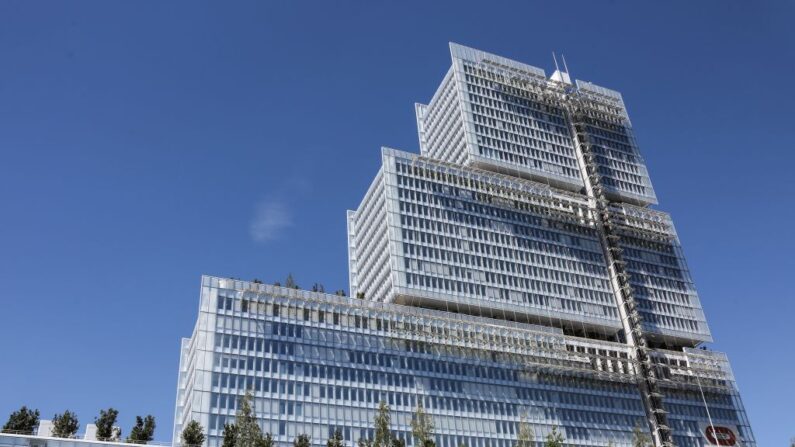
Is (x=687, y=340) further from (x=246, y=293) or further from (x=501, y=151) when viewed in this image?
(x=246, y=293)

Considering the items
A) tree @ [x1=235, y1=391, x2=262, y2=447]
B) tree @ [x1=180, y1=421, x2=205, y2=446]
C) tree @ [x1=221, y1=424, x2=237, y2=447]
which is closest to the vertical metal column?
tree @ [x1=180, y1=421, x2=205, y2=446]

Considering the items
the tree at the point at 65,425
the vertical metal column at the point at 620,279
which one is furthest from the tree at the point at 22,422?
the vertical metal column at the point at 620,279

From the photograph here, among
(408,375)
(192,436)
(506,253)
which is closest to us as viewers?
(192,436)

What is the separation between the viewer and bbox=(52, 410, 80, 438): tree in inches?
3430

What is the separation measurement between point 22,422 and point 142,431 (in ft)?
44.3

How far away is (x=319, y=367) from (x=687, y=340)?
8718 cm

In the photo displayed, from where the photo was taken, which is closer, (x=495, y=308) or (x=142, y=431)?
(x=142, y=431)

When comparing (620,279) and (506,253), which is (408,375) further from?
(620,279)

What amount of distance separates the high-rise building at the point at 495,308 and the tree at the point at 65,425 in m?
17.5

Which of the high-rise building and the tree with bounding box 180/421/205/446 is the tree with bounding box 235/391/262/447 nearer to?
the tree with bounding box 180/421/205/446

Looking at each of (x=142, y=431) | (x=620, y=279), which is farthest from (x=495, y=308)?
(x=142, y=431)

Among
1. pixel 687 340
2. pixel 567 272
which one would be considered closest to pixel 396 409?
pixel 567 272

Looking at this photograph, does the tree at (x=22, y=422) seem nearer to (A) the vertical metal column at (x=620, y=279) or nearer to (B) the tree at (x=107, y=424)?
(B) the tree at (x=107, y=424)

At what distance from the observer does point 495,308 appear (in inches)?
5517
